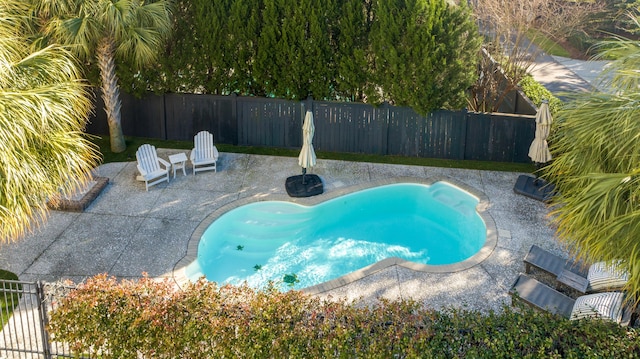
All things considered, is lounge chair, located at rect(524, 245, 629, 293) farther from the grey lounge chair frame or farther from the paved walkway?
the paved walkway

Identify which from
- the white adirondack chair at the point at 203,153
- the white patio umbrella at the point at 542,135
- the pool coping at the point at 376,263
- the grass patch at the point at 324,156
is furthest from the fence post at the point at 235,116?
the white patio umbrella at the point at 542,135

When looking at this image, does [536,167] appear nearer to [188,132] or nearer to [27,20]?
[188,132]

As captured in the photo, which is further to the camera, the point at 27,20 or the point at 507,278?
the point at 27,20

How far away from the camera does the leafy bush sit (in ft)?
58.5

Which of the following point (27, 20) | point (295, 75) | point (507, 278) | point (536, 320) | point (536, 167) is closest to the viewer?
point (536, 320)

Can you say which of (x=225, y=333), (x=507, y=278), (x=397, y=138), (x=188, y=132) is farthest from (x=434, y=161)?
(x=225, y=333)

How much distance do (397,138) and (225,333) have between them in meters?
10.5

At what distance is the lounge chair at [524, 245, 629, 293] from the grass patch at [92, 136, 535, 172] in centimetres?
517

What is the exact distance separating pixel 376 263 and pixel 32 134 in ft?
23.4

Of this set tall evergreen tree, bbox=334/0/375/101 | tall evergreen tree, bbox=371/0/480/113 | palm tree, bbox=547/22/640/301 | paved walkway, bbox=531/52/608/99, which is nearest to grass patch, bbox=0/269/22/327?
palm tree, bbox=547/22/640/301

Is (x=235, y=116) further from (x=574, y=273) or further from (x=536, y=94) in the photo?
(x=574, y=273)

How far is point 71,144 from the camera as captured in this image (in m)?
10.8

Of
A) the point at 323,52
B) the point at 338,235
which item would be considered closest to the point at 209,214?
the point at 338,235

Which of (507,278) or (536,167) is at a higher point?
(536,167)
